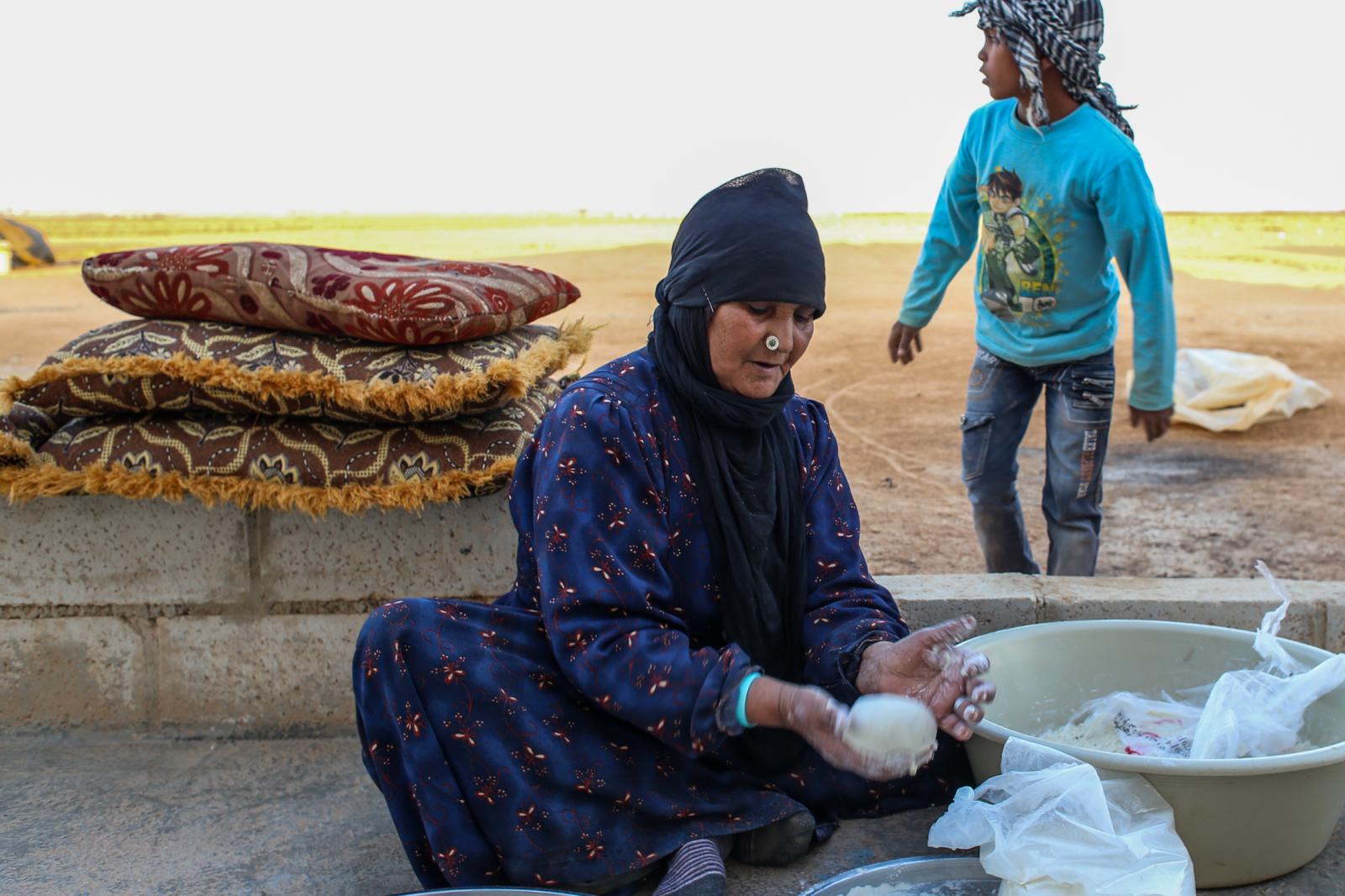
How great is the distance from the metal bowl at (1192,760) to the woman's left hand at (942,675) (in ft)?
0.50

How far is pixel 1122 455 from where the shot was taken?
705 centimetres

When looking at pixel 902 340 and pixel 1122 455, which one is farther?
pixel 1122 455

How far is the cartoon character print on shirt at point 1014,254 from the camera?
3564mm

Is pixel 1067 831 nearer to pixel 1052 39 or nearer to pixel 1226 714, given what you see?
pixel 1226 714

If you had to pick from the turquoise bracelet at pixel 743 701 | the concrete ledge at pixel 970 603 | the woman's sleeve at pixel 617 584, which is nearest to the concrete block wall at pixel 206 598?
the woman's sleeve at pixel 617 584

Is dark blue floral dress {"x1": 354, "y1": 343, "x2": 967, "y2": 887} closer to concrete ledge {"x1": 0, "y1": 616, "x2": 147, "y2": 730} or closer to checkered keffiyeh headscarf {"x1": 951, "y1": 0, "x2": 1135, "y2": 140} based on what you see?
concrete ledge {"x1": 0, "y1": 616, "x2": 147, "y2": 730}

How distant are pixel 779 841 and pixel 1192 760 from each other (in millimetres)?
775

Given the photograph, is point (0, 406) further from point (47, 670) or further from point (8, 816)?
point (8, 816)

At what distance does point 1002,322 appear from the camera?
12.1 feet

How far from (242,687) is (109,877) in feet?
2.28

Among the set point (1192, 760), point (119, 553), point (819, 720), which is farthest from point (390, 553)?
point (1192, 760)

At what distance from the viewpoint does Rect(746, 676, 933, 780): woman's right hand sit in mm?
1892

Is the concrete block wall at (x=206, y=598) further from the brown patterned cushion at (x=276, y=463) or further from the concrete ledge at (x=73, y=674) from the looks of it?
the brown patterned cushion at (x=276, y=463)

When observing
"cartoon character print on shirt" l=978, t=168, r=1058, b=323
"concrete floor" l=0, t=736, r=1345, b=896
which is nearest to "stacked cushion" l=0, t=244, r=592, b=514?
"concrete floor" l=0, t=736, r=1345, b=896
